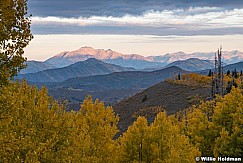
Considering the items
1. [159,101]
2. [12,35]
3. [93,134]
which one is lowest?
[159,101]

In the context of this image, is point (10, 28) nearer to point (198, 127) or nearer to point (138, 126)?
point (138, 126)

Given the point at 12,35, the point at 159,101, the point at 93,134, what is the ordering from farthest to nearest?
1. the point at 159,101
2. the point at 93,134
3. the point at 12,35

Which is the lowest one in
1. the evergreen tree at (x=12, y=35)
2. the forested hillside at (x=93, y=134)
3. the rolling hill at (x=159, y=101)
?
the rolling hill at (x=159, y=101)

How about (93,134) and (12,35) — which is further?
(93,134)

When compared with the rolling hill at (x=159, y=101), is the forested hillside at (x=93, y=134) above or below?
above

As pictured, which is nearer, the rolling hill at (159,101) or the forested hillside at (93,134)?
the forested hillside at (93,134)

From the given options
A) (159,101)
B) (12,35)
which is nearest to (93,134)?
(12,35)

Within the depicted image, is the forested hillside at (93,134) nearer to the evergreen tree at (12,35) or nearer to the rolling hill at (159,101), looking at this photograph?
the evergreen tree at (12,35)

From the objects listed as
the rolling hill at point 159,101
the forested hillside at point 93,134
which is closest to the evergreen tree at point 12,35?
the forested hillside at point 93,134

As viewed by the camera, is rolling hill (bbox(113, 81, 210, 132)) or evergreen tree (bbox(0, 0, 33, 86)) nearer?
evergreen tree (bbox(0, 0, 33, 86))

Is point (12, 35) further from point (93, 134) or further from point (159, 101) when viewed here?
point (159, 101)

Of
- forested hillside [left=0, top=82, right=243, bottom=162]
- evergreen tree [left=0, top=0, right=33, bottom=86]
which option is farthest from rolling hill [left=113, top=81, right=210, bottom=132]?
evergreen tree [left=0, top=0, right=33, bottom=86]

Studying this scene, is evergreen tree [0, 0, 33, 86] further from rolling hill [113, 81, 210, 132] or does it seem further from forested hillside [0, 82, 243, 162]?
rolling hill [113, 81, 210, 132]

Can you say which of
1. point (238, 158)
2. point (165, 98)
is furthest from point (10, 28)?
point (165, 98)
